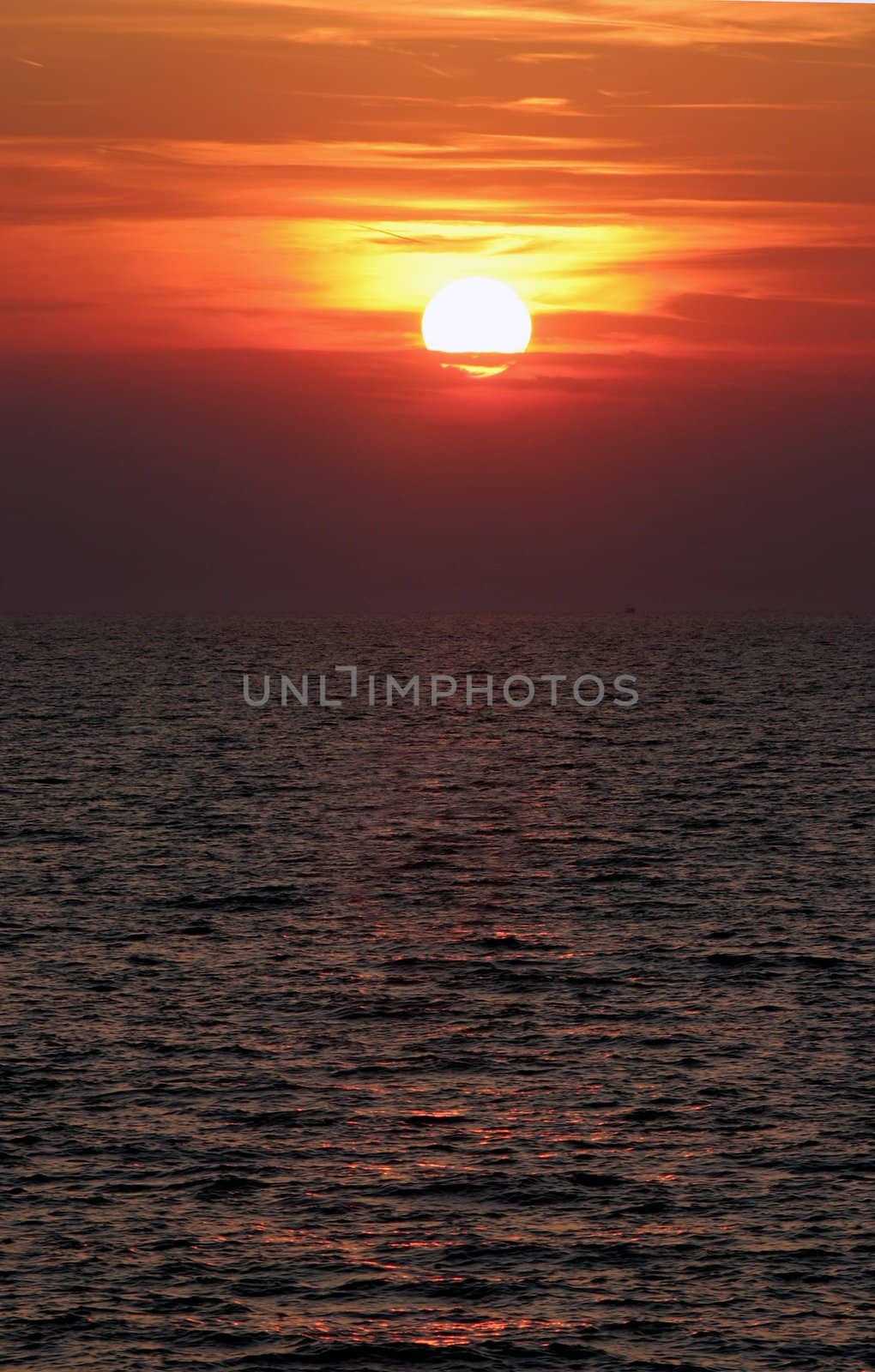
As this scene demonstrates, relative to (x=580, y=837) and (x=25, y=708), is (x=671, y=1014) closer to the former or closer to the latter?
(x=580, y=837)

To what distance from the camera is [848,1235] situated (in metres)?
34.1

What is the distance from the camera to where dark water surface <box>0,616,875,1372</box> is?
30.6 m

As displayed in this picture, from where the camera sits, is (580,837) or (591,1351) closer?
(591,1351)

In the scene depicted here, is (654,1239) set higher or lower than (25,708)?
lower

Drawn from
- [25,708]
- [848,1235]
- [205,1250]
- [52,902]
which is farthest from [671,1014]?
[25,708]

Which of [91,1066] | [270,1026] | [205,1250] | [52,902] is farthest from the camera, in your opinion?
[52,902]

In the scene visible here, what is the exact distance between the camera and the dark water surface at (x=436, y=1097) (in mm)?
30641

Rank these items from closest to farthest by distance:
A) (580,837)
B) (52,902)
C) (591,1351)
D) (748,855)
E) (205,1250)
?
(591,1351), (205,1250), (52,902), (748,855), (580,837)

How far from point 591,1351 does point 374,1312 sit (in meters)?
3.90

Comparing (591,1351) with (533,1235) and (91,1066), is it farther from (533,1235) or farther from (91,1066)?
(91,1066)

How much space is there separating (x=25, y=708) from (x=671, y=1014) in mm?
141195

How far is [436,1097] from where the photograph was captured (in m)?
42.6

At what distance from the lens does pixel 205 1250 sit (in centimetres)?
3312

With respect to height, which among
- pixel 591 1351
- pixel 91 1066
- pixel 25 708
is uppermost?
pixel 25 708
